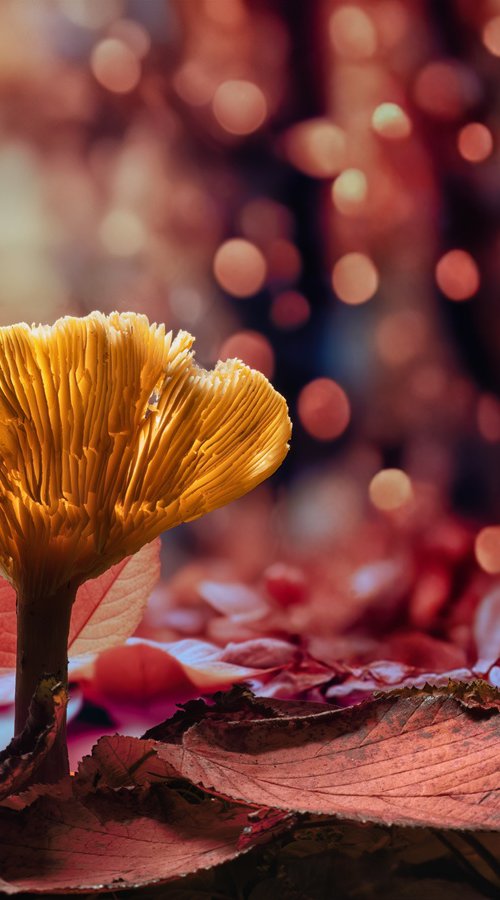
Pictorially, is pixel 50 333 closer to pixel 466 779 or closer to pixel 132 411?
pixel 132 411

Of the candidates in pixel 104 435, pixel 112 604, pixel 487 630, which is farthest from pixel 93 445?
pixel 487 630

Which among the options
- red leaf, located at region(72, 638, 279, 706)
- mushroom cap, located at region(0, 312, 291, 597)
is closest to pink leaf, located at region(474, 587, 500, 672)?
red leaf, located at region(72, 638, 279, 706)

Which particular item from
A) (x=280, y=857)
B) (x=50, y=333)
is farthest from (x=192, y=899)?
(x=50, y=333)

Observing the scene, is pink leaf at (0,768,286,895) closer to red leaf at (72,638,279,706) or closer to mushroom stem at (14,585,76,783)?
mushroom stem at (14,585,76,783)

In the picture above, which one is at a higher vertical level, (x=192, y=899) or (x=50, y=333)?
(x=50, y=333)

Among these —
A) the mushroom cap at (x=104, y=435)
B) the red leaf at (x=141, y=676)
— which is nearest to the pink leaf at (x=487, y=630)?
the red leaf at (x=141, y=676)
